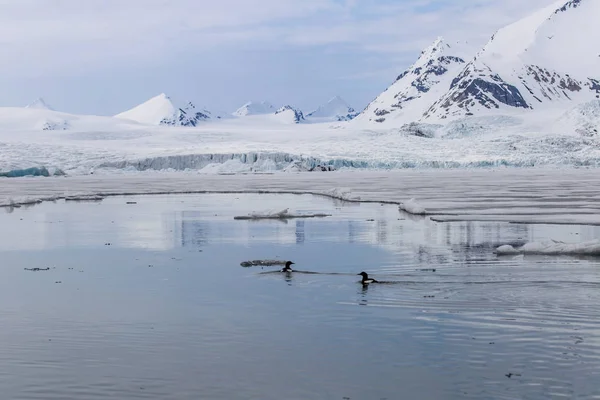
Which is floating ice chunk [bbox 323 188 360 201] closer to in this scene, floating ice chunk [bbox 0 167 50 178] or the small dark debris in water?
the small dark debris in water

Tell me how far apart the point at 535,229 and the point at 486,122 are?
149586mm

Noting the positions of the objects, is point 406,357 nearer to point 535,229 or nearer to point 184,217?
point 535,229

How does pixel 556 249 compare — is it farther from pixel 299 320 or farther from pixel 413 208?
pixel 413 208

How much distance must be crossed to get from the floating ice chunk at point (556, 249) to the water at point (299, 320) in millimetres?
378

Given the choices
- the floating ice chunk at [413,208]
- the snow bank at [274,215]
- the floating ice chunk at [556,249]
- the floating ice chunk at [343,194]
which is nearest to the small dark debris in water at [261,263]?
the floating ice chunk at [556,249]

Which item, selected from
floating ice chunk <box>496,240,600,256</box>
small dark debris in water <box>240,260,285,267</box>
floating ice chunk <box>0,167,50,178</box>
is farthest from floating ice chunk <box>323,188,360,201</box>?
floating ice chunk <box>0,167,50,178</box>

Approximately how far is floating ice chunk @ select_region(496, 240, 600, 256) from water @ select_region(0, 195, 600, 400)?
378 mm

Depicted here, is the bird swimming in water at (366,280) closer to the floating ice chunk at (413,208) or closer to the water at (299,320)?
the water at (299,320)

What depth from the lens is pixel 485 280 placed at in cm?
1191

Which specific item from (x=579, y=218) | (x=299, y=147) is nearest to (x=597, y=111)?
(x=299, y=147)

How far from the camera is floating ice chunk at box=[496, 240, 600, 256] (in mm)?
14562

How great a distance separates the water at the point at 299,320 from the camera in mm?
7043

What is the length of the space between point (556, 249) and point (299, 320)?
6841 mm

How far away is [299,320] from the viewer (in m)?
9.47
